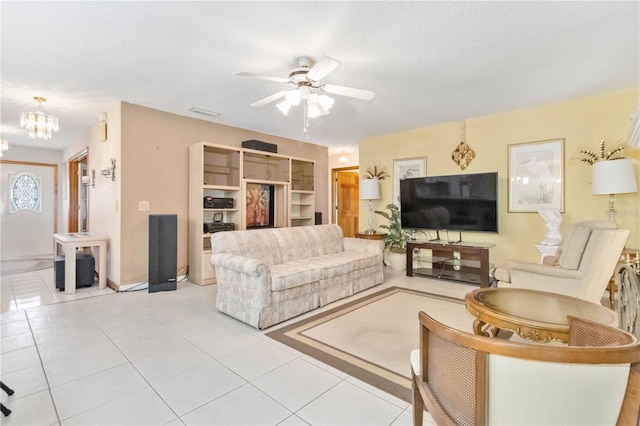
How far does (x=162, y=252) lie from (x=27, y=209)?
5.30m

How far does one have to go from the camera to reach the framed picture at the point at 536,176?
400cm

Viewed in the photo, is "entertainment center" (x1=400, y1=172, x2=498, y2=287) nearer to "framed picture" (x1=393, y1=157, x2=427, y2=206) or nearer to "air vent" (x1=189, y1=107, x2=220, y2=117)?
"framed picture" (x1=393, y1=157, x2=427, y2=206)

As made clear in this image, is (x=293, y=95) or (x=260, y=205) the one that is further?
(x=260, y=205)

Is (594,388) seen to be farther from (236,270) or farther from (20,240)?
(20,240)

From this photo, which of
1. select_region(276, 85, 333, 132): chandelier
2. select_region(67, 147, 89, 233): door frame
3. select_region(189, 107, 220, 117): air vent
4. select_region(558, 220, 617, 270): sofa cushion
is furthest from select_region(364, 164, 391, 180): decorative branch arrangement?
select_region(67, 147, 89, 233): door frame

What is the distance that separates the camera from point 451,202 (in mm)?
4613

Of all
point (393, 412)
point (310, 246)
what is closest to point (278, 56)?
point (310, 246)

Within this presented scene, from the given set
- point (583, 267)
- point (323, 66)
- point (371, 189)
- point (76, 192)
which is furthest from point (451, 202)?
point (76, 192)

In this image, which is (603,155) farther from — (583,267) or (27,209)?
(27,209)

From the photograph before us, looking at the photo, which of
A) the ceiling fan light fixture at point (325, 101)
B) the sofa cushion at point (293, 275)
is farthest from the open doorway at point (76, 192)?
the ceiling fan light fixture at point (325, 101)

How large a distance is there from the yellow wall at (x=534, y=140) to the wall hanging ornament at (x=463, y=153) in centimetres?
6

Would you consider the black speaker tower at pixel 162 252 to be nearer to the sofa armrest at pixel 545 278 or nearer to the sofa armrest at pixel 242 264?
the sofa armrest at pixel 242 264

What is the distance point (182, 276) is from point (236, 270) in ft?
7.14

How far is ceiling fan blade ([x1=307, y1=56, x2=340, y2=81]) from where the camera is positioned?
2199mm
